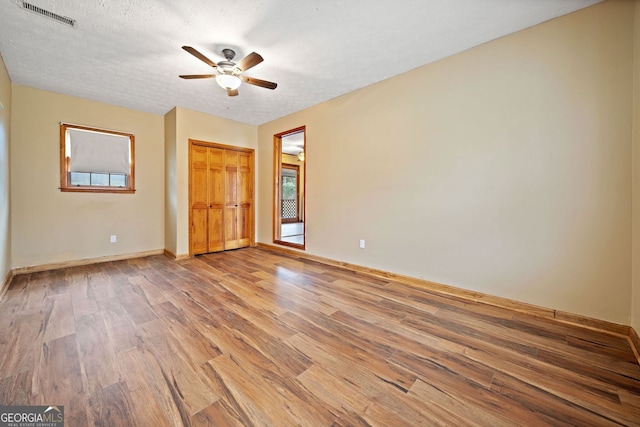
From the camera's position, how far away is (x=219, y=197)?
188 inches

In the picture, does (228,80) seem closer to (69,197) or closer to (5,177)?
(5,177)

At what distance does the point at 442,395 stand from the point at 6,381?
2455 millimetres

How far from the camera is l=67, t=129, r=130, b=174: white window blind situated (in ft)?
12.3

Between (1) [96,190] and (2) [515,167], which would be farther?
(1) [96,190]

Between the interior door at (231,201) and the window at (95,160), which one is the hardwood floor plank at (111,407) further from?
the window at (95,160)

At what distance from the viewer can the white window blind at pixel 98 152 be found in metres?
3.74

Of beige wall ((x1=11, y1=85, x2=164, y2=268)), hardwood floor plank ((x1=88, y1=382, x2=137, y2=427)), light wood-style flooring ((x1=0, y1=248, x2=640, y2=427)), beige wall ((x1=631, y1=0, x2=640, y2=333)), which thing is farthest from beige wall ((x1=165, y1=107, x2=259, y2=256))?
beige wall ((x1=631, y1=0, x2=640, y2=333))

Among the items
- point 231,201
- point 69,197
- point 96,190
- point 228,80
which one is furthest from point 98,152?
point 228,80

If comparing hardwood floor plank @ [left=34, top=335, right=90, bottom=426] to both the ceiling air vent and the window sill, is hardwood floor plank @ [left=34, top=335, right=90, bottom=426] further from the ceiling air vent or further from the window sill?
the window sill

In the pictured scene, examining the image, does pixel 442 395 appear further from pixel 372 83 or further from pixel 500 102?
pixel 372 83

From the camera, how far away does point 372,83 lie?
3275 millimetres

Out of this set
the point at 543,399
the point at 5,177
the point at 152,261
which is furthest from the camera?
the point at 152,261

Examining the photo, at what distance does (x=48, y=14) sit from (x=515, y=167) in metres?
4.40

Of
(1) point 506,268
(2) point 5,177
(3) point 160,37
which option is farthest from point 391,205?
(2) point 5,177
